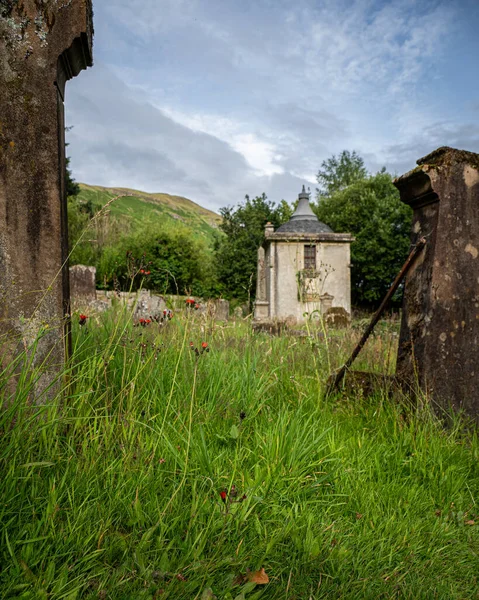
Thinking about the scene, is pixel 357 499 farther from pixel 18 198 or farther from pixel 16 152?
pixel 16 152

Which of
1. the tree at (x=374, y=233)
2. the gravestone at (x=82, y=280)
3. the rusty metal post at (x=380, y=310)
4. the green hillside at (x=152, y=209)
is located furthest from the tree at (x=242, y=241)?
the rusty metal post at (x=380, y=310)

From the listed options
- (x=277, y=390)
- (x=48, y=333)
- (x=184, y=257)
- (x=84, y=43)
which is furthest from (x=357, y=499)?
(x=184, y=257)

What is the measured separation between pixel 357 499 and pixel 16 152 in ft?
9.36

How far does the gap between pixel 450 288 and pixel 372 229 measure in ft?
90.8

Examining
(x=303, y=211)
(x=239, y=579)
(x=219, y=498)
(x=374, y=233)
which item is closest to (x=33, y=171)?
(x=219, y=498)

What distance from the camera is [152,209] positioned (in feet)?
164

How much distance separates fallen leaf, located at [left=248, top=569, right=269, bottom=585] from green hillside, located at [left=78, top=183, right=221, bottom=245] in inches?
62.6

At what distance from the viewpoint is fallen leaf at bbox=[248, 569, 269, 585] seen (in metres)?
1.73

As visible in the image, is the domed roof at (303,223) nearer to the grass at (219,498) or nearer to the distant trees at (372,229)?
the distant trees at (372,229)

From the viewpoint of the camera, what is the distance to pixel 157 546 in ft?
6.02

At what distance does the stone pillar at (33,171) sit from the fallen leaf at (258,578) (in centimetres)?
168

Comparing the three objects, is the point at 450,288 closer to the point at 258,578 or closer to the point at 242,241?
the point at 258,578

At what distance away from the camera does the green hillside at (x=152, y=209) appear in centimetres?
2780

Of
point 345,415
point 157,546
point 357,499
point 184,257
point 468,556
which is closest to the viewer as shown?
point 157,546
